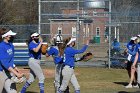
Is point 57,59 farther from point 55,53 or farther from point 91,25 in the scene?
point 91,25

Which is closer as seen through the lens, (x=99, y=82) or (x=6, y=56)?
(x=6, y=56)

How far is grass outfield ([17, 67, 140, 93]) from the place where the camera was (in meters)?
17.0

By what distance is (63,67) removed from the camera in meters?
13.5

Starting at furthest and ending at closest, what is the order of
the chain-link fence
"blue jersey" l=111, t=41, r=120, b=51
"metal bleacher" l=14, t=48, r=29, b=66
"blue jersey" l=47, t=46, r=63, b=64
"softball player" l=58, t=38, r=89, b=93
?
"metal bleacher" l=14, t=48, r=29, b=66
the chain-link fence
"blue jersey" l=111, t=41, r=120, b=51
"blue jersey" l=47, t=46, r=63, b=64
"softball player" l=58, t=38, r=89, b=93

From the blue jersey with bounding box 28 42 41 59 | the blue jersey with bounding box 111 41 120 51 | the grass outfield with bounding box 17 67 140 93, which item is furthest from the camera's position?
the blue jersey with bounding box 111 41 120 51

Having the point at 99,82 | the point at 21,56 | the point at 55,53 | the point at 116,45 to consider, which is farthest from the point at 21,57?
the point at 55,53

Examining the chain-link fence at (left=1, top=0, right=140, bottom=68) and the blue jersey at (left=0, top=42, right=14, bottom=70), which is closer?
the blue jersey at (left=0, top=42, right=14, bottom=70)

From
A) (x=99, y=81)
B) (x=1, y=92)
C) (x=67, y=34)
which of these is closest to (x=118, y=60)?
(x=67, y=34)

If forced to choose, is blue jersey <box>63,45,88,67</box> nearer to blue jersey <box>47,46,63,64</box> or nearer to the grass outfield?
blue jersey <box>47,46,63,64</box>

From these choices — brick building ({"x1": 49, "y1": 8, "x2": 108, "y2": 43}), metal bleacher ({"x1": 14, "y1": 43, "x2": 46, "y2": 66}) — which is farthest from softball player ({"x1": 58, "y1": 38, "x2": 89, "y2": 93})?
brick building ({"x1": 49, "y1": 8, "x2": 108, "y2": 43})

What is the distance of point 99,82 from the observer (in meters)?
19.6

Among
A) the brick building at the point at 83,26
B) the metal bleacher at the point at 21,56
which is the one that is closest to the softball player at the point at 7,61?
the metal bleacher at the point at 21,56

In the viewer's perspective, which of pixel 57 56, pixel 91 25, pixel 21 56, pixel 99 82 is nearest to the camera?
pixel 57 56

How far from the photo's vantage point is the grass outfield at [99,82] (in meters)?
17.0
